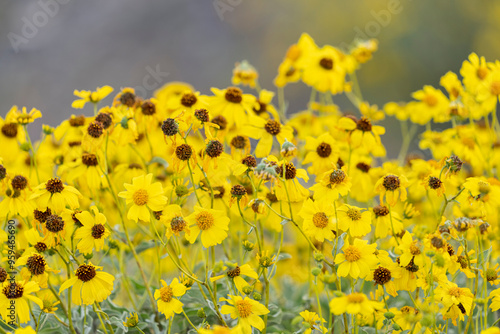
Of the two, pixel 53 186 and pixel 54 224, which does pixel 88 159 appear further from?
pixel 54 224

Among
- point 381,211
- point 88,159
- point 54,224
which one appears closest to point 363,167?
point 381,211

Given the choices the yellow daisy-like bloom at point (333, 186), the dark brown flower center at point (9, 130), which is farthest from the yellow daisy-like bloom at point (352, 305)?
the dark brown flower center at point (9, 130)

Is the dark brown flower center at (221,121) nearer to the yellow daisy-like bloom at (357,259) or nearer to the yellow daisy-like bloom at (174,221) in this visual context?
the yellow daisy-like bloom at (174,221)

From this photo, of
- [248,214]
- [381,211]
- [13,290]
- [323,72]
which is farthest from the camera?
[323,72]

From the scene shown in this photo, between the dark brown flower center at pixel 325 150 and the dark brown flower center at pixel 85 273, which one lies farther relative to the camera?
the dark brown flower center at pixel 325 150

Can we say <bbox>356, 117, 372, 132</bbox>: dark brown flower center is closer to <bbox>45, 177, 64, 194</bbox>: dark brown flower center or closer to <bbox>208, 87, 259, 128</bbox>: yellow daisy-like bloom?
<bbox>208, 87, 259, 128</bbox>: yellow daisy-like bloom

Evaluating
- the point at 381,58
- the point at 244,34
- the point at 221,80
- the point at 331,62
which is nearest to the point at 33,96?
the point at 221,80

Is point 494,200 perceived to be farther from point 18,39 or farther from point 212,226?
point 18,39
